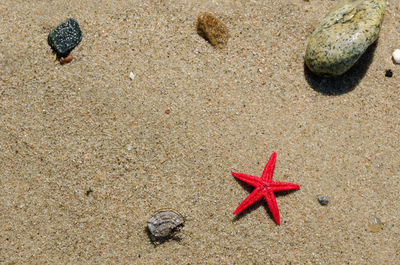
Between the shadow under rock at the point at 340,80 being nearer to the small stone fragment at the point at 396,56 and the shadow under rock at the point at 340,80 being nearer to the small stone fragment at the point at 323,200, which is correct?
the small stone fragment at the point at 396,56

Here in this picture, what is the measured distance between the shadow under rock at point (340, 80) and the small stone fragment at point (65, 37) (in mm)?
2507

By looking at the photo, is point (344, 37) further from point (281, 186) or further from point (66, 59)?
point (66, 59)

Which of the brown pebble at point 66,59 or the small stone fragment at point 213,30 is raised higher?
the small stone fragment at point 213,30

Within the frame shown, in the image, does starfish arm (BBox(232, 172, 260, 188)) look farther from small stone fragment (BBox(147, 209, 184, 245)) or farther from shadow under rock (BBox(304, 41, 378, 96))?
shadow under rock (BBox(304, 41, 378, 96))

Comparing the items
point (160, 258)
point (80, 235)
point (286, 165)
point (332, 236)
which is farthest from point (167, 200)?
point (332, 236)

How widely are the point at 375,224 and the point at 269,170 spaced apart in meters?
1.20

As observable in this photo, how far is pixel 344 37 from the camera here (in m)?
3.25

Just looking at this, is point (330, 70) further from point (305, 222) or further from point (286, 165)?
point (305, 222)

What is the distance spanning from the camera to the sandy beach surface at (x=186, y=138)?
3.23 m

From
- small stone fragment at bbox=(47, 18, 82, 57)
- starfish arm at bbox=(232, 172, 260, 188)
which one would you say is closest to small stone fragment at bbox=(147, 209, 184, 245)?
starfish arm at bbox=(232, 172, 260, 188)

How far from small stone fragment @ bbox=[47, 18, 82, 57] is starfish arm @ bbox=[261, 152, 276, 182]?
2379 millimetres

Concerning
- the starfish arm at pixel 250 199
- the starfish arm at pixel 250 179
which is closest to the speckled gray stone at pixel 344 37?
the starfish arm at pixel 250 179

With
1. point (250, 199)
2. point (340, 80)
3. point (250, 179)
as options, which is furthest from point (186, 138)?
point (340, 80)

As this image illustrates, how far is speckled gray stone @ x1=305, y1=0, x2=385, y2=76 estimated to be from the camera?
10.6 feet
